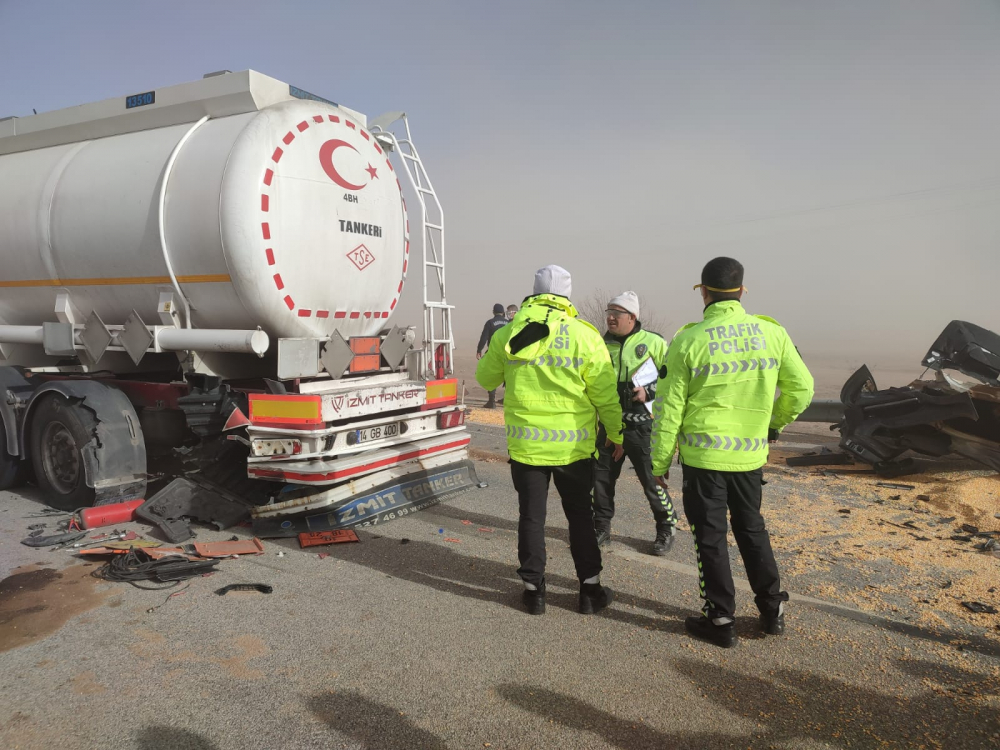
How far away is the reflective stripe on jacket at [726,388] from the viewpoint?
3.29 metres

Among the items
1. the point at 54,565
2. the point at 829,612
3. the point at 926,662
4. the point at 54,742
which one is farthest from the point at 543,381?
the point at 54,565

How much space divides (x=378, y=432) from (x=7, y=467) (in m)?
3.69

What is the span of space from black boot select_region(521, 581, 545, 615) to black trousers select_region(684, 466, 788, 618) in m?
0.89

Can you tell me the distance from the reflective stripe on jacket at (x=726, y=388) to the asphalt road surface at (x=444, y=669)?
0.99m

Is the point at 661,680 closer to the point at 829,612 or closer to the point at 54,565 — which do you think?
the point at 829,612

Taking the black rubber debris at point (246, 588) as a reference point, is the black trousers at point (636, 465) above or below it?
above

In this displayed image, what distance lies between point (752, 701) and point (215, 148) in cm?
499

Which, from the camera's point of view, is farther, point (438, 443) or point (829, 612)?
point (438, 443)

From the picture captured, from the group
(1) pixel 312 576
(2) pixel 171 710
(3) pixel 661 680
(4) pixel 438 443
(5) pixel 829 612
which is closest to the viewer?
(2) pixel 171 710

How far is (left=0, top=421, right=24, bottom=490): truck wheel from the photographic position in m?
5.95

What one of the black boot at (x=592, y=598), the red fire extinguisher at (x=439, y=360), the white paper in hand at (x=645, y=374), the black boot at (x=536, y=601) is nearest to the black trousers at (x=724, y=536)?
the black boot at (x=592, y=598)

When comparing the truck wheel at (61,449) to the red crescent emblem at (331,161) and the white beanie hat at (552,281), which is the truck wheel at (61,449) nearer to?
the red crescent emblem at (331,161)

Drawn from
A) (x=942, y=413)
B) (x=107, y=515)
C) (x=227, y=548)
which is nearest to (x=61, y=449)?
(x=107, y=515)

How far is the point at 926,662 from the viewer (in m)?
3.08
